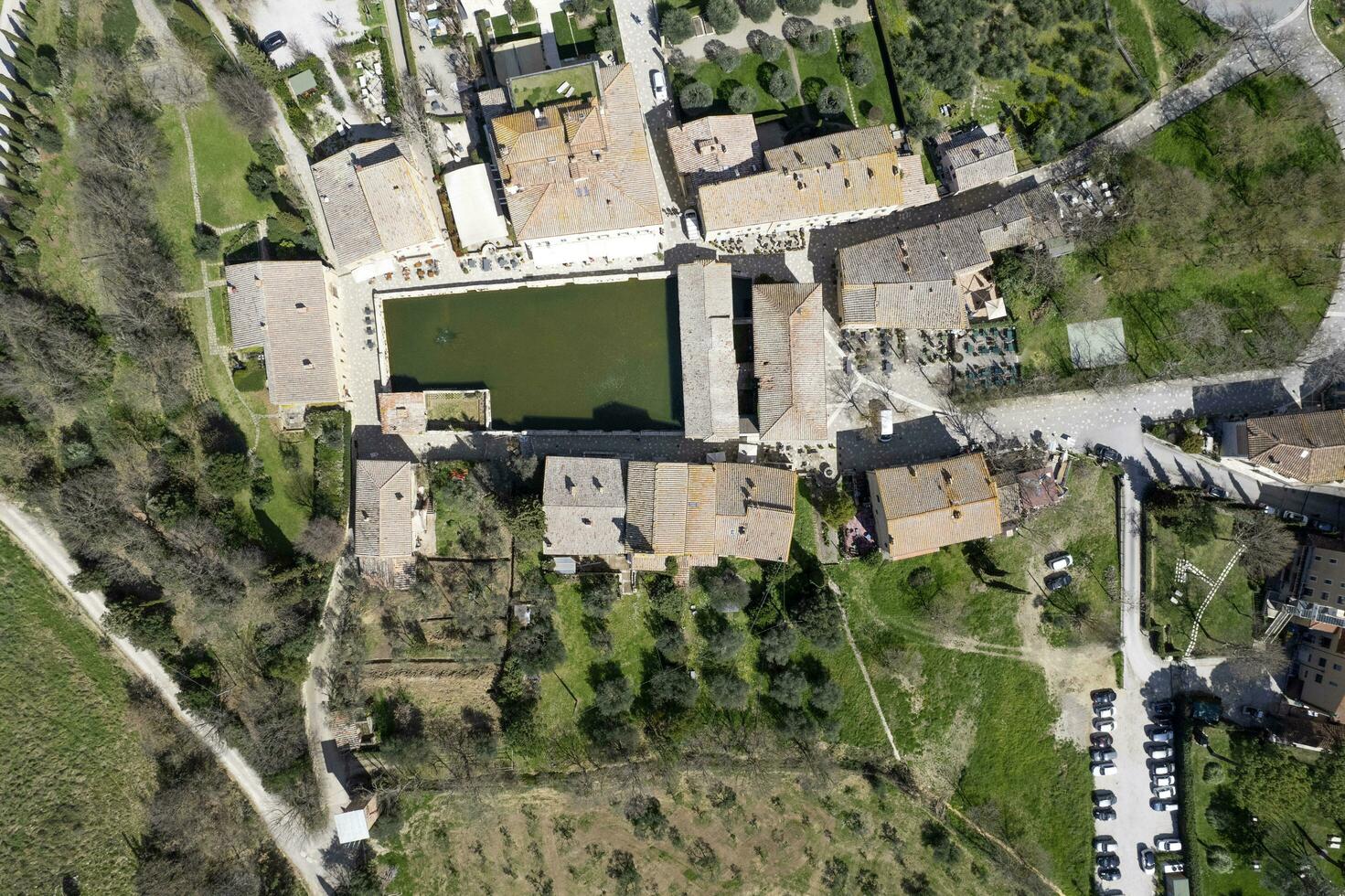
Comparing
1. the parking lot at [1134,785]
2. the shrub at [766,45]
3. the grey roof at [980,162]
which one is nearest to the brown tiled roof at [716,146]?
the shrub at [766,45]

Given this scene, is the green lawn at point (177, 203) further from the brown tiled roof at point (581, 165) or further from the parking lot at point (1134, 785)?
the parking lot at point (1134, 785)

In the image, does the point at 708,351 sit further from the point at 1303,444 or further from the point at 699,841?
the point at 1303,444

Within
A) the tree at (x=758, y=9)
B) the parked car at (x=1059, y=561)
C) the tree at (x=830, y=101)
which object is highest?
the tree at (x=758, y=9)

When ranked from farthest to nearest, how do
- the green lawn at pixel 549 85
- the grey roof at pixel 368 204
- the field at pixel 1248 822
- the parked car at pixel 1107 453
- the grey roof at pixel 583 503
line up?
the parked car at pixel 1107 453 < the field at pixel 1248 822 < the grey roof at pixel 368 204 < the grey roof at pixel 583 503 < the green lawn at pixel 549 85

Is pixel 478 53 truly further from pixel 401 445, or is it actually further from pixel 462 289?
pixel 401 445

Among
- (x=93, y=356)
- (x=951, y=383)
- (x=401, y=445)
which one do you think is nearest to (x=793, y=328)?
(x=951, y=383)

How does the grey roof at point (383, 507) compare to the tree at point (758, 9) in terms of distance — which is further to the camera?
the tree at point (758, 9)
